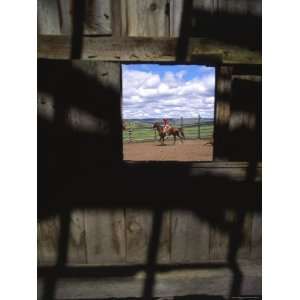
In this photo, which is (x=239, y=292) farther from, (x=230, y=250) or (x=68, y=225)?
(x=68, y=225)

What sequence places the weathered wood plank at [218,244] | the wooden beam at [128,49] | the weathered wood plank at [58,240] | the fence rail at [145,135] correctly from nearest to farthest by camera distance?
the wooden beam at [128,49] < the weathered wood plank at [58,240] < the weathered wood plank at [218,244] < the fence rail at [145,135]

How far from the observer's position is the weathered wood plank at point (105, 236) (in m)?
2.18

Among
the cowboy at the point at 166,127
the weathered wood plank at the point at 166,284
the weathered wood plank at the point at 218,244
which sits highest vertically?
the cowboy at the point at 166,127

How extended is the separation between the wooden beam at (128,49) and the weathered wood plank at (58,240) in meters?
1.15

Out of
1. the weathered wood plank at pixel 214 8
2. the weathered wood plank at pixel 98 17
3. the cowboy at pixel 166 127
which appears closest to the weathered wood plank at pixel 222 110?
the weathered wood plank at pixel 214 8

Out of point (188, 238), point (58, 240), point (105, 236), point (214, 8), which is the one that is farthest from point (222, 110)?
point (58, 240)

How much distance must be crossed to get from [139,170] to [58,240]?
0.85 meters

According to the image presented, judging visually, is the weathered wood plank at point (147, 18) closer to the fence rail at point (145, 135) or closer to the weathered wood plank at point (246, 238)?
the weathered wood plank at point (246, 238)

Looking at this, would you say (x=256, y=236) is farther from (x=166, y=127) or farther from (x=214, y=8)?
(x=166, y=127)

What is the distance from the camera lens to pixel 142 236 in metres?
2.24

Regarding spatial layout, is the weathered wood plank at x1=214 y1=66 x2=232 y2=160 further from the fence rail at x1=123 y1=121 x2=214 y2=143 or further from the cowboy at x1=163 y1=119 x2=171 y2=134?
the fence rail at x1=123 y1=121 x2=214 y2=143

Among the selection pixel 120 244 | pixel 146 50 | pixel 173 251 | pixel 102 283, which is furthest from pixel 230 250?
pixel 146 50

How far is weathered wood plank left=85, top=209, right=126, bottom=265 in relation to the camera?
2.18m

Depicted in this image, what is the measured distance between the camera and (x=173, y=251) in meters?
2.28
